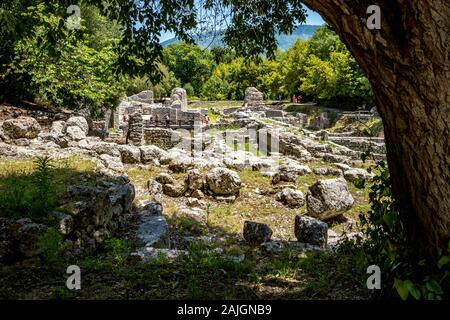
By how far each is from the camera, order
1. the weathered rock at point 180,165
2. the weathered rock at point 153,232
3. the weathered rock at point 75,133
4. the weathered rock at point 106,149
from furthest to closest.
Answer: the weathered rock at point 75,133
the weathered rock at point 180,165
the weathered rock at point 106,149
the weathered rock at point 153,232

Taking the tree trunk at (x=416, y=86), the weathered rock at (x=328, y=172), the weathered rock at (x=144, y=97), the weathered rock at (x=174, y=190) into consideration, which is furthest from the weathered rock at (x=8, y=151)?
the weathered rock at (x=144, y=97)

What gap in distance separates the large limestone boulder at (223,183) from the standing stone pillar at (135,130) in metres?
8.31

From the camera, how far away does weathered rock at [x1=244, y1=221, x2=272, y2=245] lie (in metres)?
7.23

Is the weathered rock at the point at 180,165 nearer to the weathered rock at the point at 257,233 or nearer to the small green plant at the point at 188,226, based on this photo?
the small green plant at the point at 188,226

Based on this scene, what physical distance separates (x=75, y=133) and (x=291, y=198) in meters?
8.83

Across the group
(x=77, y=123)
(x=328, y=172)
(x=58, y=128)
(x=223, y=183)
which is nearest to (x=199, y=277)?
(x=223, y=183)

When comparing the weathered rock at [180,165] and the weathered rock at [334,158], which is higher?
the weathered rock at [334,158]

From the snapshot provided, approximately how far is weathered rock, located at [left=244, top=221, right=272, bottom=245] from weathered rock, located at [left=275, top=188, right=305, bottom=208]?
4166 millimetres

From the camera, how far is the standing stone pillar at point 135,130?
19.0 meters

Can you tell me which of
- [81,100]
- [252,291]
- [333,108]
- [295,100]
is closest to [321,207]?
[252,291]

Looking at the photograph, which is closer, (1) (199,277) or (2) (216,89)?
(1) (199,277)

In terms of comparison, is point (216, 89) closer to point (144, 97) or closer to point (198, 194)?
point (144, 97)

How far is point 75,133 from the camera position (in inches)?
588

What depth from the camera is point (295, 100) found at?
49.1 metres
